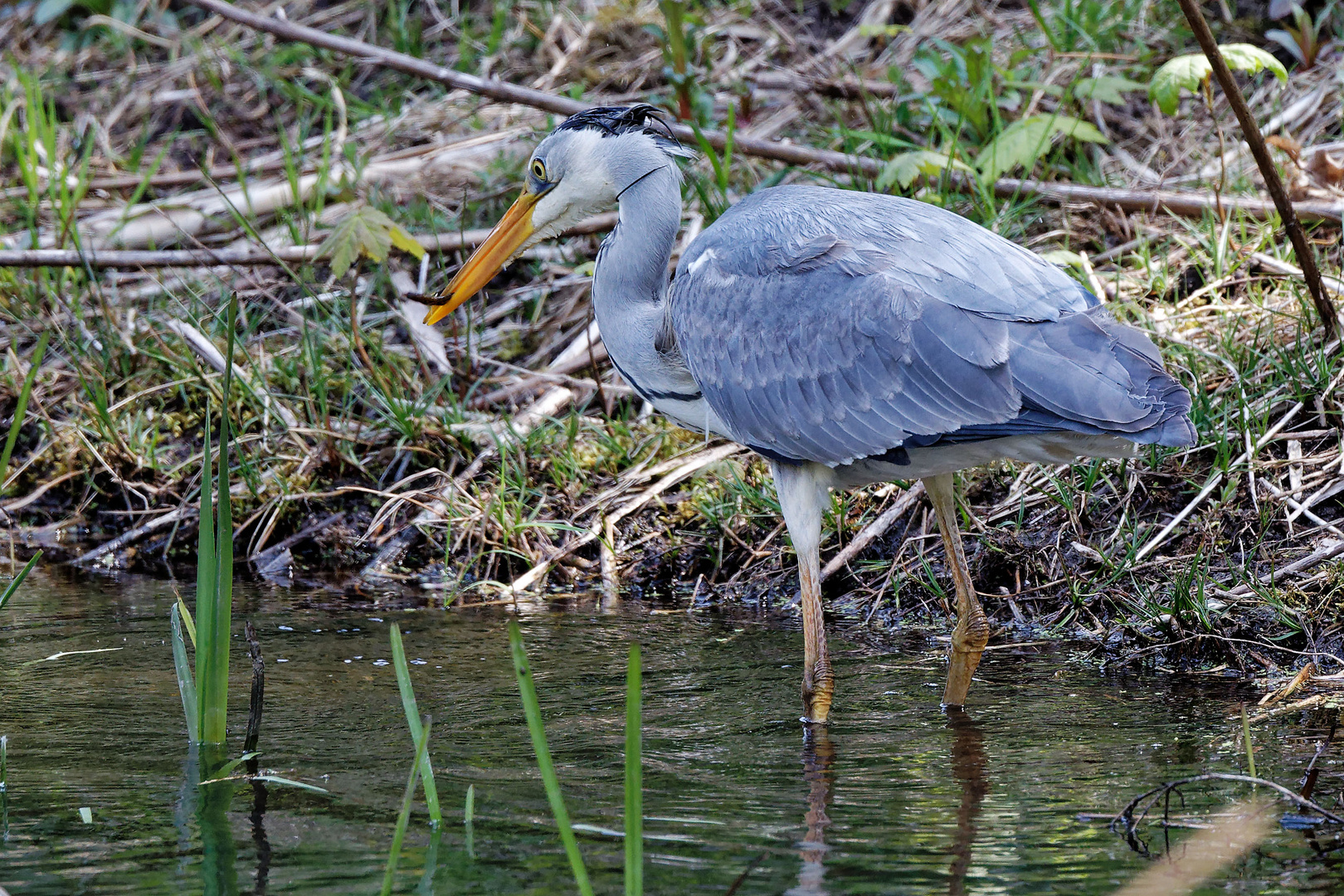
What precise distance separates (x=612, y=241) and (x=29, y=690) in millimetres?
2245

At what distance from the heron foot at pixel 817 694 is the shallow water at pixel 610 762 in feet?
0.22

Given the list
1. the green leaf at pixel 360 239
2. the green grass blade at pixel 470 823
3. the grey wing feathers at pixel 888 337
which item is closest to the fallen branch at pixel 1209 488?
the grey wing feathers at pixel 888 337

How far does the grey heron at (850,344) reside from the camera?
11.8 ft

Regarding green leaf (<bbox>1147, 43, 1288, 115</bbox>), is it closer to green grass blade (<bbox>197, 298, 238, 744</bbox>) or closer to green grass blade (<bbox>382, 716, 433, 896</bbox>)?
green grass blade (<bbox>197, 298, 238, 744</bbox>)

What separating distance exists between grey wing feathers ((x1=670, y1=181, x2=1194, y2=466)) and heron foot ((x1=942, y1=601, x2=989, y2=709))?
0.65 meters

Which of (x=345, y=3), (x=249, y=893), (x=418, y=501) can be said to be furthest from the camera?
(x=345, y=3)

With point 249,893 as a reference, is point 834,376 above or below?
above

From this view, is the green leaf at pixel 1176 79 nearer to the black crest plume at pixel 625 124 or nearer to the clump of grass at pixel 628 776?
the black crest plume at pixel 625 124

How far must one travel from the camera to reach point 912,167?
5.88 m

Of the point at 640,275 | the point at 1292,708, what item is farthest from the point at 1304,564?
the point at 640,275

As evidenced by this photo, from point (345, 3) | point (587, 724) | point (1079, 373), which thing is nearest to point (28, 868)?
point (587, 724)

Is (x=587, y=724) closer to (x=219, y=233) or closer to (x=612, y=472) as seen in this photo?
(x=612, y=472)

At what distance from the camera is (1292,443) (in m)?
4.82

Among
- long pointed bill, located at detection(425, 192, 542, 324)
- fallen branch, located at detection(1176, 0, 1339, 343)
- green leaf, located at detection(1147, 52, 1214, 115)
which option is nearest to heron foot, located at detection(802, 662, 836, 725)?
long pointed bill, located at detection(425, 192, 542, 324)
